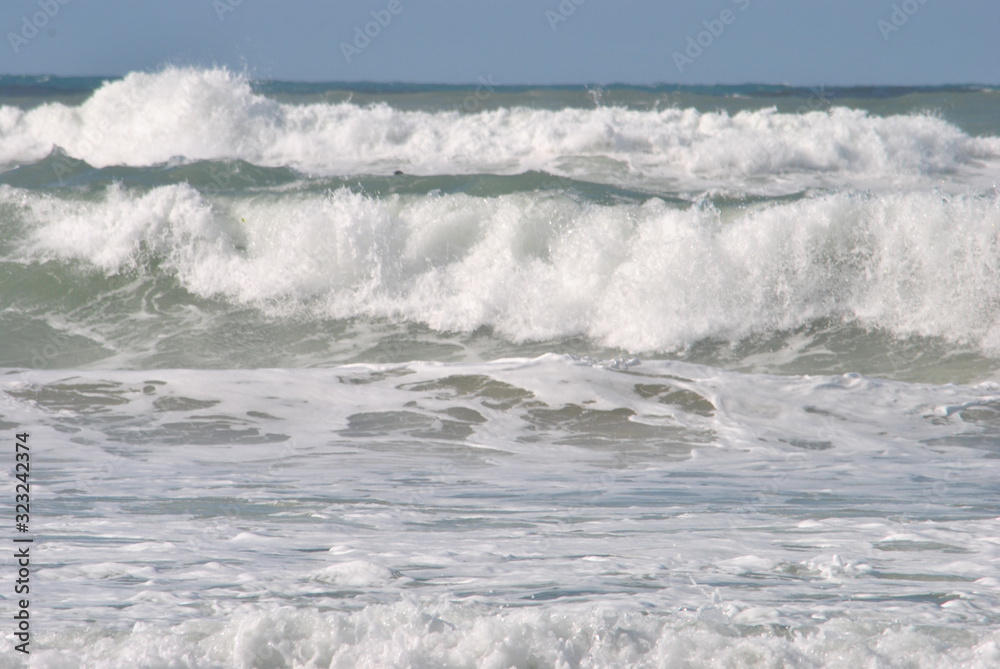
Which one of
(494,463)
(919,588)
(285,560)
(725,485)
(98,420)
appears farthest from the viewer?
(98,420)

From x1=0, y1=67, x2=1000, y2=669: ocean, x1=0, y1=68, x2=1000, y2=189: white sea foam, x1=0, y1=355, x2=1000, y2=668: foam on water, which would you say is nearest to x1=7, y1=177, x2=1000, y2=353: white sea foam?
x1=0, y1=67, x2=1000, y2=669: ocean

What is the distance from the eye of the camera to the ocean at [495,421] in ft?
9.66

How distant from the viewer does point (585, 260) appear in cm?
924

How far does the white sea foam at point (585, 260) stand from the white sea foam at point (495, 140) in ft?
19.6

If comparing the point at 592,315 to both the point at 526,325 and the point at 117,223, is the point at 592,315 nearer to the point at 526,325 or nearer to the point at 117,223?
the point at 526,325

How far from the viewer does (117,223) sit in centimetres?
1077

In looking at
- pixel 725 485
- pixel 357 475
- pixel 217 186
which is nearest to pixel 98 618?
pixel 357 475

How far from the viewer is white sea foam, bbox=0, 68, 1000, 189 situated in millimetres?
16547

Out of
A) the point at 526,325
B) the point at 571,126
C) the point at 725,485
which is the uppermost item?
the point at 571,126

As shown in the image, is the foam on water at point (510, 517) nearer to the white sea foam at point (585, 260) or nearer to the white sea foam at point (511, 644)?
the white sea foam at point (511, 644)

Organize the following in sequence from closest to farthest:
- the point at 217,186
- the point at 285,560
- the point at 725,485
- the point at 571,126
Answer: the point at 285,560 → the point at 725,485 → the point at 217,186 → the point at 571,126

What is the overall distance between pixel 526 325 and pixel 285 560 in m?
5.40

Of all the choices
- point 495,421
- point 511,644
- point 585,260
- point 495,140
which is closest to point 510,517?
point 511,644

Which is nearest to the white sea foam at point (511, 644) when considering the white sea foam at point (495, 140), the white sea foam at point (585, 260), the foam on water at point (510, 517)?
the foam on water at point (510, 517)
